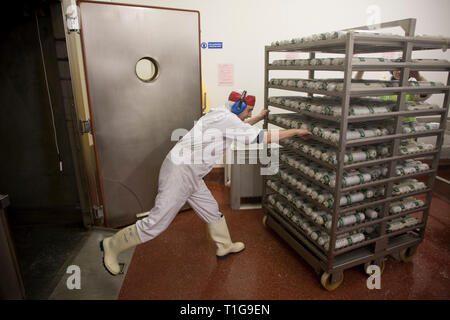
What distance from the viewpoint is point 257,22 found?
3.93 meters

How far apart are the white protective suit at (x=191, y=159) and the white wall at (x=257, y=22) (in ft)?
6.11

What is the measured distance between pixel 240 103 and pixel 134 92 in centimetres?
110

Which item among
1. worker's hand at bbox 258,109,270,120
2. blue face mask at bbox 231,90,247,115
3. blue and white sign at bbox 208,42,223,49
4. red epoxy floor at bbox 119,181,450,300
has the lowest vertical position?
red epoxy floor at bbox 119,181,450,300

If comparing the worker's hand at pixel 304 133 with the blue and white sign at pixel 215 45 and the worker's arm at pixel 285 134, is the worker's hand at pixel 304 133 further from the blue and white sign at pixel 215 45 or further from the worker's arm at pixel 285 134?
the blue and white sign at pixel 215 45

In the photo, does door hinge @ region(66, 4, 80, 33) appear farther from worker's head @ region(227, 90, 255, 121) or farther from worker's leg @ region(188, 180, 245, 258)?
worker's leg @ region(188, 180, 245, 258)

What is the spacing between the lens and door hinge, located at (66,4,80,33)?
8.23 ft

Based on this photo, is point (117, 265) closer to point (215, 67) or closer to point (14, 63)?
point (14, 63)

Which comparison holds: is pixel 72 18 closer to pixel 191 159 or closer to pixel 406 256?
pixel 191 159

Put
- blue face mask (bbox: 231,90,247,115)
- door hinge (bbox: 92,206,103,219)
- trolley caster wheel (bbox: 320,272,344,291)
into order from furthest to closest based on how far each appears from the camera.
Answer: door hinge (bbox: 92,206,103,219) < blue face mask (bbox: 231,90,247,115) < trolley caster wheel (bbox: 320,272,344,291)

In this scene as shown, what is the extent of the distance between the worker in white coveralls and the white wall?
5.79 feet

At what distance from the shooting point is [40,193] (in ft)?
10.6

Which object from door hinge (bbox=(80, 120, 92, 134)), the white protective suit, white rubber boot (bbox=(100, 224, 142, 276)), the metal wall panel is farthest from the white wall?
white rubber boot (bbox=(100, 224, 142, 276))
